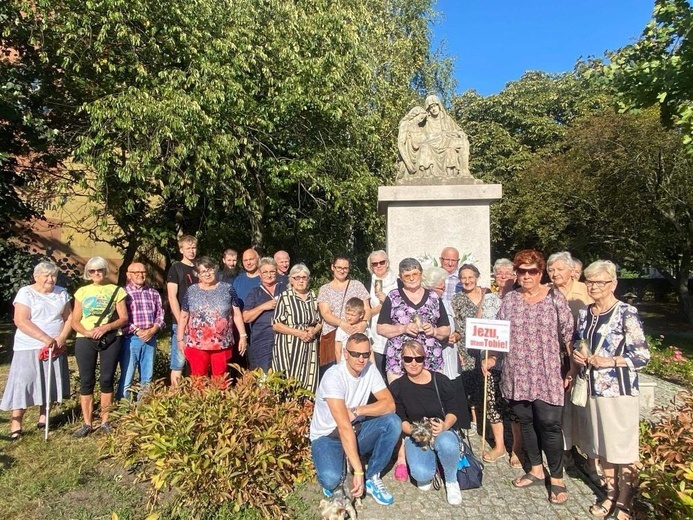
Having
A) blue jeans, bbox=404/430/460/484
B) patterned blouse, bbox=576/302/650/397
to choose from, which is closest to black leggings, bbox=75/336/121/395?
blue jeans, bbox=404/430/460/484

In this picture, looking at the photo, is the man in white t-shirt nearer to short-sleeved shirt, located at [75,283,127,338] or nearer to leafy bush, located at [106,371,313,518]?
leafy bush, located at [106,371,313,518]

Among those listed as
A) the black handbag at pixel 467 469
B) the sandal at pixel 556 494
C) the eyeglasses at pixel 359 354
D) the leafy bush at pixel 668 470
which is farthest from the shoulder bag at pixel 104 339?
the leafy bush at pixel 668 470

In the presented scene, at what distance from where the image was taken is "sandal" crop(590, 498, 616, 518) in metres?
3.61

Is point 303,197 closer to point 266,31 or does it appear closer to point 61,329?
point 266,31

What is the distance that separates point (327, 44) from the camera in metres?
10.6

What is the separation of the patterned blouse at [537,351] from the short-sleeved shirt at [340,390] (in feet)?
3.25

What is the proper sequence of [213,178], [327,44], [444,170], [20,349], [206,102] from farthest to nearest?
[327,44], [213,178], [206,102], [444,170], [20,349]

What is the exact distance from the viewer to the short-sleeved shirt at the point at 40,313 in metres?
5.05

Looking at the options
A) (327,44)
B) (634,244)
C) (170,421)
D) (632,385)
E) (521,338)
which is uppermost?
(327,44)

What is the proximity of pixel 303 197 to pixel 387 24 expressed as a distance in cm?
760

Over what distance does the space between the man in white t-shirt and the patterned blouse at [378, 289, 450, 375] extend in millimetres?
376

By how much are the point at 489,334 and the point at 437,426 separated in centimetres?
79

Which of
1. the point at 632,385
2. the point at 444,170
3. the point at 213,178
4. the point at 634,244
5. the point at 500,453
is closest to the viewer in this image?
the point at 632,385

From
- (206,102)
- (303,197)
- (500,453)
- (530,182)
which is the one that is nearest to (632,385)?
(500,453)
